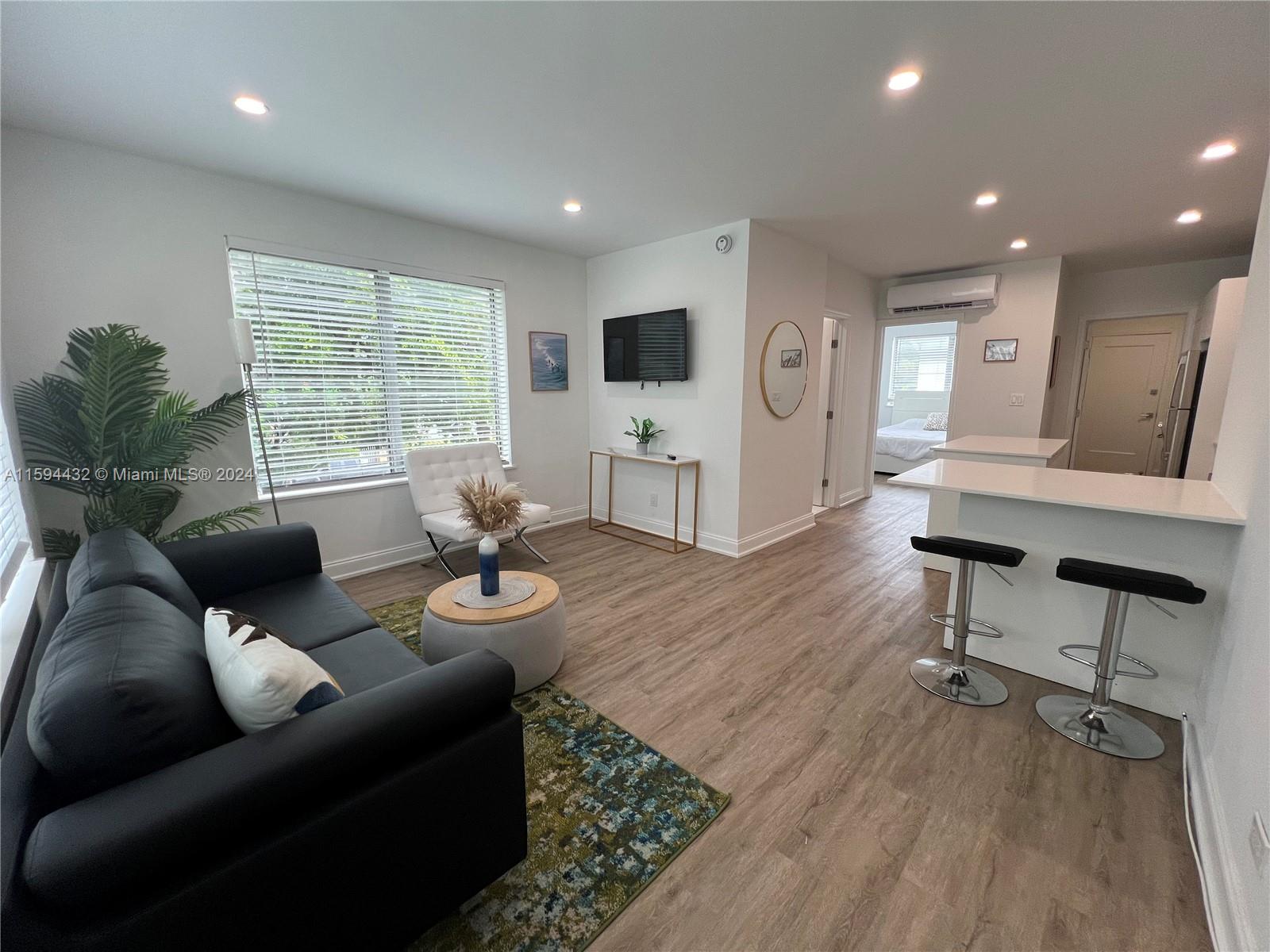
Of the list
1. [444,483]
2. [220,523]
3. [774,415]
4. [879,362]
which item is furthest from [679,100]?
[879,362]

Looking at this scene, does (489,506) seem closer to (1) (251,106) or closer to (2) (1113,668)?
(1) (251,106)

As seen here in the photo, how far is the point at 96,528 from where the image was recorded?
2.50m

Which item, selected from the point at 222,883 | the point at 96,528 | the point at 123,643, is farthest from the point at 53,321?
the point at 222,883

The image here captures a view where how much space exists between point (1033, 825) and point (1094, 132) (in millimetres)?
2954

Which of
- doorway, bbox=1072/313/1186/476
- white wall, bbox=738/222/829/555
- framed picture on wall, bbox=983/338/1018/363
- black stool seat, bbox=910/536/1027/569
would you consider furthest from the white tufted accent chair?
doorway, bbox=1072/313/1186/476

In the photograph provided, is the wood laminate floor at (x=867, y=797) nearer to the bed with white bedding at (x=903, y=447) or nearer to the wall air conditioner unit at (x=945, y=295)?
the wall air conditioner unit at (x=945, y=295)

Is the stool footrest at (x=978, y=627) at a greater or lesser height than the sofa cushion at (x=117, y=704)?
lesser

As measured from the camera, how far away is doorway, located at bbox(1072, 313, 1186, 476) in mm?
5148

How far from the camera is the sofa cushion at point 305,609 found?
6.47 ft

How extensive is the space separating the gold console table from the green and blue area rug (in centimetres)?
230

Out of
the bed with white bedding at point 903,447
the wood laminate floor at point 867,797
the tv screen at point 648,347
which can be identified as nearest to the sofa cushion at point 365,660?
the wood laminate floor at point 867,797

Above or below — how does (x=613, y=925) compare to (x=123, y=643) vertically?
below

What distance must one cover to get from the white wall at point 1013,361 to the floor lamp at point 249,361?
603cm

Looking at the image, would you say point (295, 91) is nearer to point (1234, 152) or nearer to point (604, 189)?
point (604, 189)
